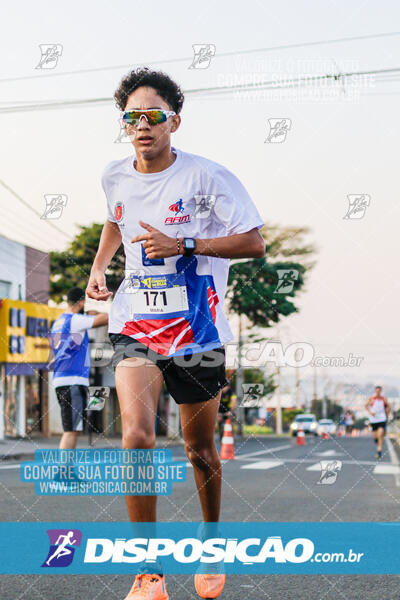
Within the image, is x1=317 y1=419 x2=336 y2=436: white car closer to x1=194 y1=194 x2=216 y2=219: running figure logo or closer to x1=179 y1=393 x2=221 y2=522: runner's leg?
x1=179 y1=393 x2=221 y2=522: runner's leg

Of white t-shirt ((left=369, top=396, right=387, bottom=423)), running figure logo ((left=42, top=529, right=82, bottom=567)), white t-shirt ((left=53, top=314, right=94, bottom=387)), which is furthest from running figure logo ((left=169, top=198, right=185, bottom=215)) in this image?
white t-shirt ((left=369, top=396, right=387, bottom=423))

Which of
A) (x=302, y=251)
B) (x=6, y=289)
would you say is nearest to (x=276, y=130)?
(x=302, y=251)

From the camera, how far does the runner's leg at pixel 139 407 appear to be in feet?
11.2

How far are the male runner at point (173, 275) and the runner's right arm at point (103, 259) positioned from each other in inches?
0.4

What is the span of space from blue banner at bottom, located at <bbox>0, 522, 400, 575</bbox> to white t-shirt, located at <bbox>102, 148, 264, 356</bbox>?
84 cm

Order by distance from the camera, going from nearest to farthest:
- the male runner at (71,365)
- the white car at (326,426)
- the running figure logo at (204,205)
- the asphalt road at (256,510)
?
the running figure logo at (204,205)
the asphalt road at (256,510)
the male runner at (71,365)
the white car at (326,426)

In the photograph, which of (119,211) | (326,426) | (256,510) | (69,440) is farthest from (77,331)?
(326,426)

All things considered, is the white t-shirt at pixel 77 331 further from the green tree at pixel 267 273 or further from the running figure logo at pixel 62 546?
the green tree at pixel 267 273

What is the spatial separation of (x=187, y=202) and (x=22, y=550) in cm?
242

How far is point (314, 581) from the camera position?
4.20 m

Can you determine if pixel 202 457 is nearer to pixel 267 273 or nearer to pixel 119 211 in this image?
pixel 119 211

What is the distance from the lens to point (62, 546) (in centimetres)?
479

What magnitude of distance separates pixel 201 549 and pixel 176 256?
1304 mm

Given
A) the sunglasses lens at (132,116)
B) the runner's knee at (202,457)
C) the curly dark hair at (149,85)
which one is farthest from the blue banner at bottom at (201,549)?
the curly dark hair at (149,85)
